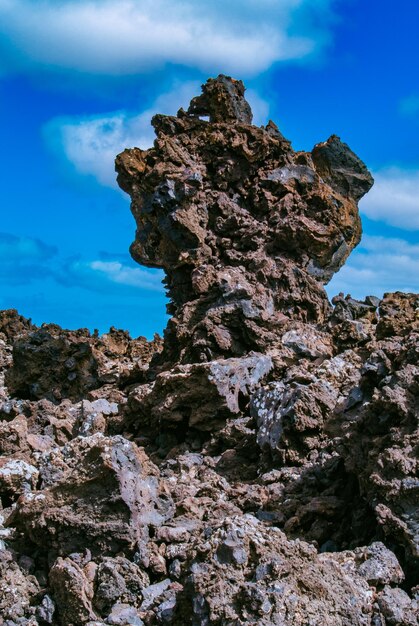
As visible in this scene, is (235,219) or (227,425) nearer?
(227,425)

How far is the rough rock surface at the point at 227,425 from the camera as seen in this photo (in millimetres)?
8031

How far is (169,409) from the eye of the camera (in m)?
16.0

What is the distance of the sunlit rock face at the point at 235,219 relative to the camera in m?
18.4

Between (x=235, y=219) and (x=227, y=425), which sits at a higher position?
(x=235, y=219)

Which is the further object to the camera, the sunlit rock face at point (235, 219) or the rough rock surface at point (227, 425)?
the sunlit rock face at point (235, 219)

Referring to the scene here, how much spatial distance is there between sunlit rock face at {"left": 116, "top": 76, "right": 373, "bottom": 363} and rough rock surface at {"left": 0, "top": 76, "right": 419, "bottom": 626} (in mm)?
56

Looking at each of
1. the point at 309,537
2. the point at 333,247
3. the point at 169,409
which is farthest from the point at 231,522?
the point at 333,247

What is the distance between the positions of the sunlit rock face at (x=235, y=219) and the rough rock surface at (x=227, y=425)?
0.18 feet

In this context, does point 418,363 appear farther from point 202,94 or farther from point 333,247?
point 202,94

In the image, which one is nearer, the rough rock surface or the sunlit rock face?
the rough rock surface

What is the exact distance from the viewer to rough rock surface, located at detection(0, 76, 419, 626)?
316 inches

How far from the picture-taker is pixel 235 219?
20.3 m

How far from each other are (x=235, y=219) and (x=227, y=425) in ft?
22.6

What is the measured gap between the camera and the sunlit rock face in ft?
60.5
